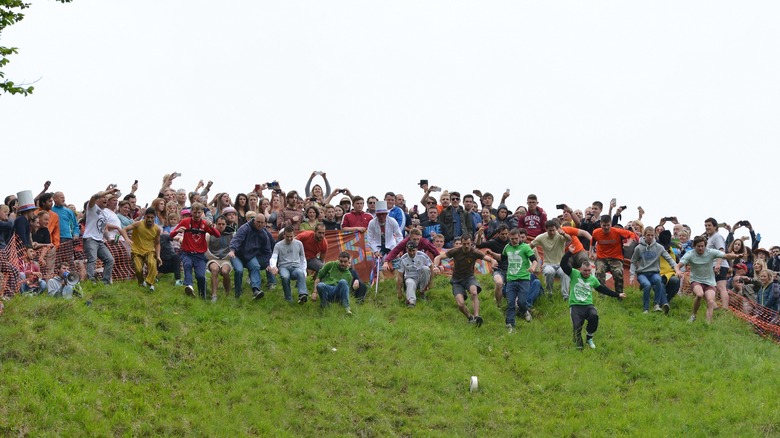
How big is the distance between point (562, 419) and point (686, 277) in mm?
7931

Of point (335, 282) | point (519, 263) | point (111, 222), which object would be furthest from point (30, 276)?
point (519, 263)

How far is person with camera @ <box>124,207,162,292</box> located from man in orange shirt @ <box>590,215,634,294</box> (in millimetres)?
9783

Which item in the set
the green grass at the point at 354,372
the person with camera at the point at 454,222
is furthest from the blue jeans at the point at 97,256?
the person with camera at the point at 454,222

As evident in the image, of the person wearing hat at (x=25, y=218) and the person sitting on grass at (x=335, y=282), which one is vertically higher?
the person wearing hat at (x=25, y=218)

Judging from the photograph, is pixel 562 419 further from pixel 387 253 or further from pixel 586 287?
pixel 387 253

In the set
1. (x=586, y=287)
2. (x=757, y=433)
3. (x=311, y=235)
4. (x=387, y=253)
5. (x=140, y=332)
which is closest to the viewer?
(x=757, y=433)

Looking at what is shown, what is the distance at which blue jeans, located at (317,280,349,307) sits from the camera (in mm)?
19469

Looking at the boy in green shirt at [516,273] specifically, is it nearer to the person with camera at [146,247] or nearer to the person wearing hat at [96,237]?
the person with camera at [146,247]

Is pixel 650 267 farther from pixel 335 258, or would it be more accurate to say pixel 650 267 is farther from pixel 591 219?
pixel 335 258

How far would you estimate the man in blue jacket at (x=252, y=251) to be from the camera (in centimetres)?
1958

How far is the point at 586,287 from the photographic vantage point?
18719mm

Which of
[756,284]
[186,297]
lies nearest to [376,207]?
[186,297]

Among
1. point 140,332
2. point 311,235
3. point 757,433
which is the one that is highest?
point 311,235

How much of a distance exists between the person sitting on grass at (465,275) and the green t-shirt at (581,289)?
6.48 feet
